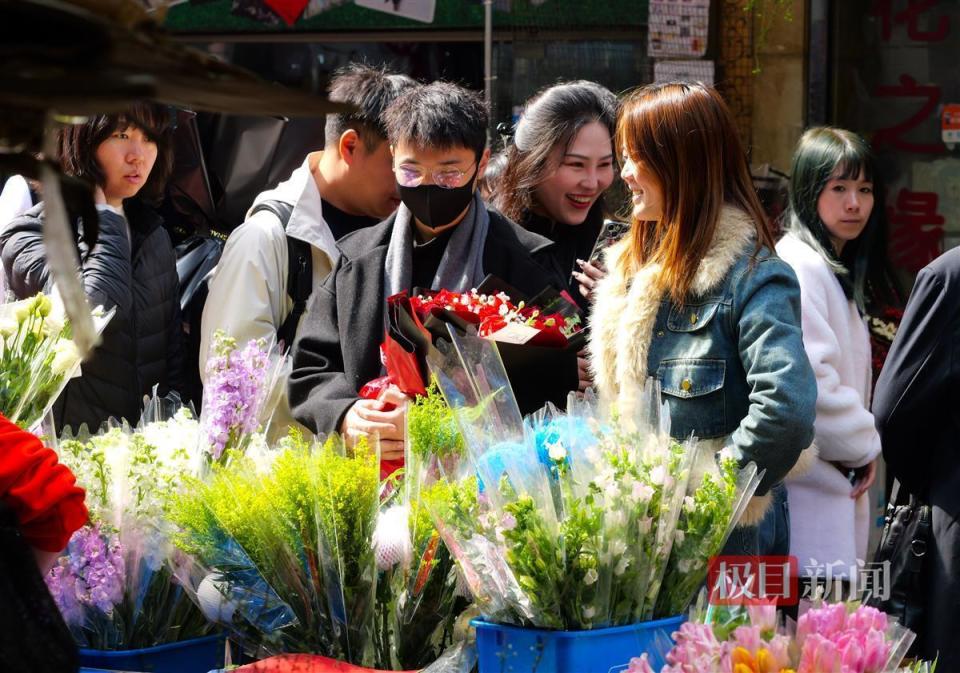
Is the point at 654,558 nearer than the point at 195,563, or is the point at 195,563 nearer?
the point at 654,558

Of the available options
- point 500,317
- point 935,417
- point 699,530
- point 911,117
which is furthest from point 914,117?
point 699,530

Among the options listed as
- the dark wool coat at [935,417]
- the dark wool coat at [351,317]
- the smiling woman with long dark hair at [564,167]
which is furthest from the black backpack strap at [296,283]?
the dark wool coat at [935,417]

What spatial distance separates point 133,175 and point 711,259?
2.15m

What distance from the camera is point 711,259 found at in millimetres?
2812

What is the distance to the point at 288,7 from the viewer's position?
6875 mm

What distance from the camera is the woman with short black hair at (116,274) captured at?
12.9 feet

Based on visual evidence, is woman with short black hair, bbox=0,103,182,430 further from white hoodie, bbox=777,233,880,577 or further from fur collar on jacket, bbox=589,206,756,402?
white hoodie, bbox=777,233,880,577

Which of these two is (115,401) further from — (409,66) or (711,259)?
(409,66)

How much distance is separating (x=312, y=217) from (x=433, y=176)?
73cm

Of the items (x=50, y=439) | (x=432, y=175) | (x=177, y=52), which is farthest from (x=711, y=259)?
(x=177, y=52)

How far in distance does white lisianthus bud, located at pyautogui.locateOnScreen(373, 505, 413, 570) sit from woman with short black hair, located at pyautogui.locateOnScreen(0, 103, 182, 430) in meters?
1.90

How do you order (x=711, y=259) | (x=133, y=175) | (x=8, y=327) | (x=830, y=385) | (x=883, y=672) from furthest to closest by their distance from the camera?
(x=133, y=175) < (x=830, y=385) < (x=711, y=259) < (x=8, y=327) < (x=883, y=672)

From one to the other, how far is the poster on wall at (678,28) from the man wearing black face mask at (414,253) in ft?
11.2

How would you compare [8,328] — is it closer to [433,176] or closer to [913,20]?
[433,176]
